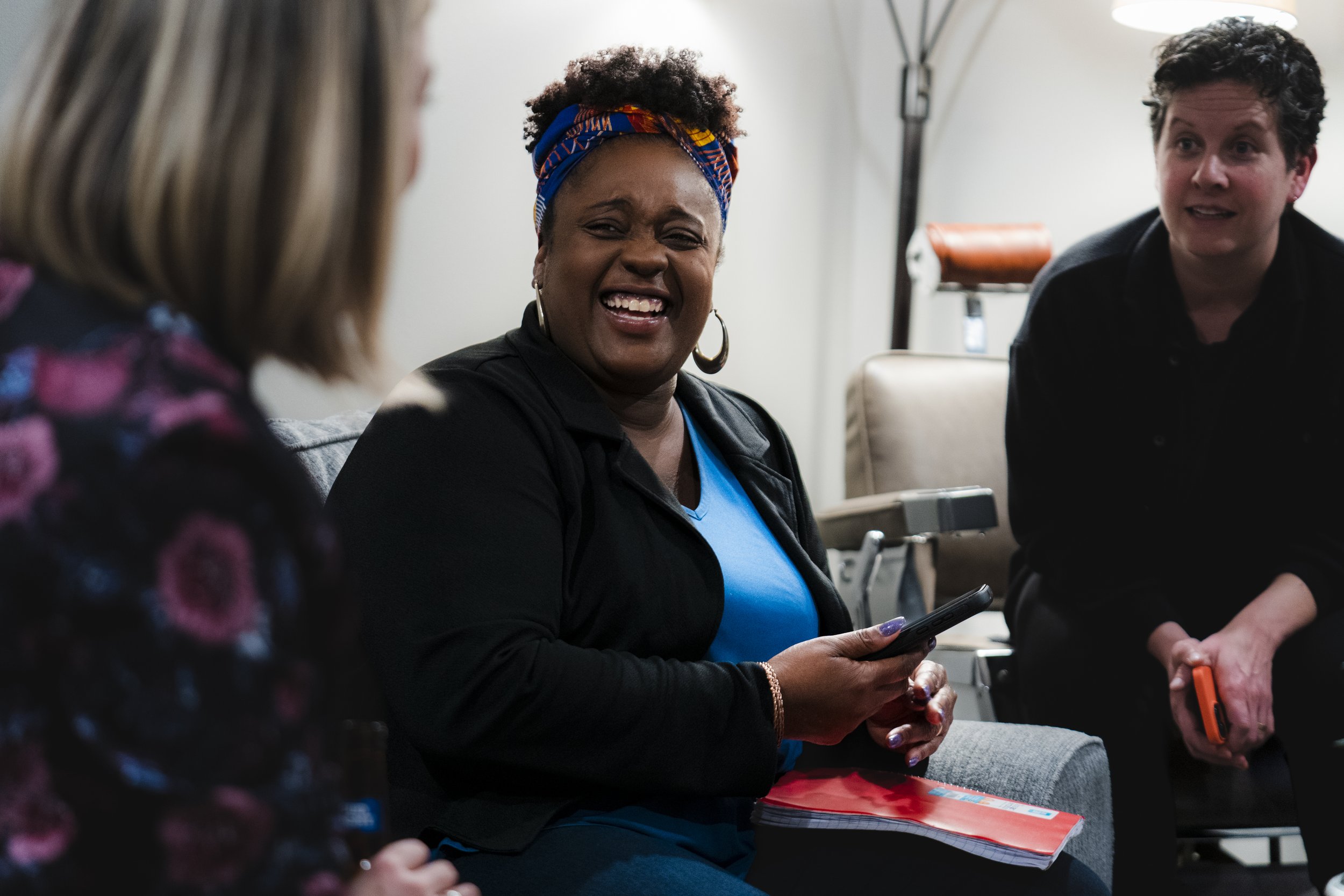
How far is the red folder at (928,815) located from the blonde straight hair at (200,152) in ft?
2.44

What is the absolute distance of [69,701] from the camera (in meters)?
0.40

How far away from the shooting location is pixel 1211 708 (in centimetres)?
147

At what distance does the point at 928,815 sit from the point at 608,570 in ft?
1.15

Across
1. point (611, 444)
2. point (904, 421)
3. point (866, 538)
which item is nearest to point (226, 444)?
point (611, 444)

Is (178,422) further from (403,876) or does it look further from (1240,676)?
(1240,676)

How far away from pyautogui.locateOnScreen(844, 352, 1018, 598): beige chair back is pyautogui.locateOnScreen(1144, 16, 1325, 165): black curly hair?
29.3 inches

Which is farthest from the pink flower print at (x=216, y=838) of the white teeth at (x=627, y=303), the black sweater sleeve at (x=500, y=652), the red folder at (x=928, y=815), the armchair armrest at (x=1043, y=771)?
the armchair armrest at (x=1043, y=771)

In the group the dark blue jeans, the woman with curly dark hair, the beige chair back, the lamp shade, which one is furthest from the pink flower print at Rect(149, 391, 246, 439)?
the lamp shade

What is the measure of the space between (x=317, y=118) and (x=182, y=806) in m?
0.25

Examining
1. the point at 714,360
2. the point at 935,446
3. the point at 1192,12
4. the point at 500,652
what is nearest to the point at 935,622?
the point at 500,652

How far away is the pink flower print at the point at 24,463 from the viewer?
39 centimetres

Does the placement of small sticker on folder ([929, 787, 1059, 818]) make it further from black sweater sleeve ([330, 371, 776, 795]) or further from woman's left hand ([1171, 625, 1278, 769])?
woman's left hand ([1171, 625, 1278, 769])

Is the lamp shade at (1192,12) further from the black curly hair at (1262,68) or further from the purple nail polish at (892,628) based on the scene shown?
the purple nail polish at (892,628)

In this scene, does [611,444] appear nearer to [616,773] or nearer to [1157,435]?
[616,773]
